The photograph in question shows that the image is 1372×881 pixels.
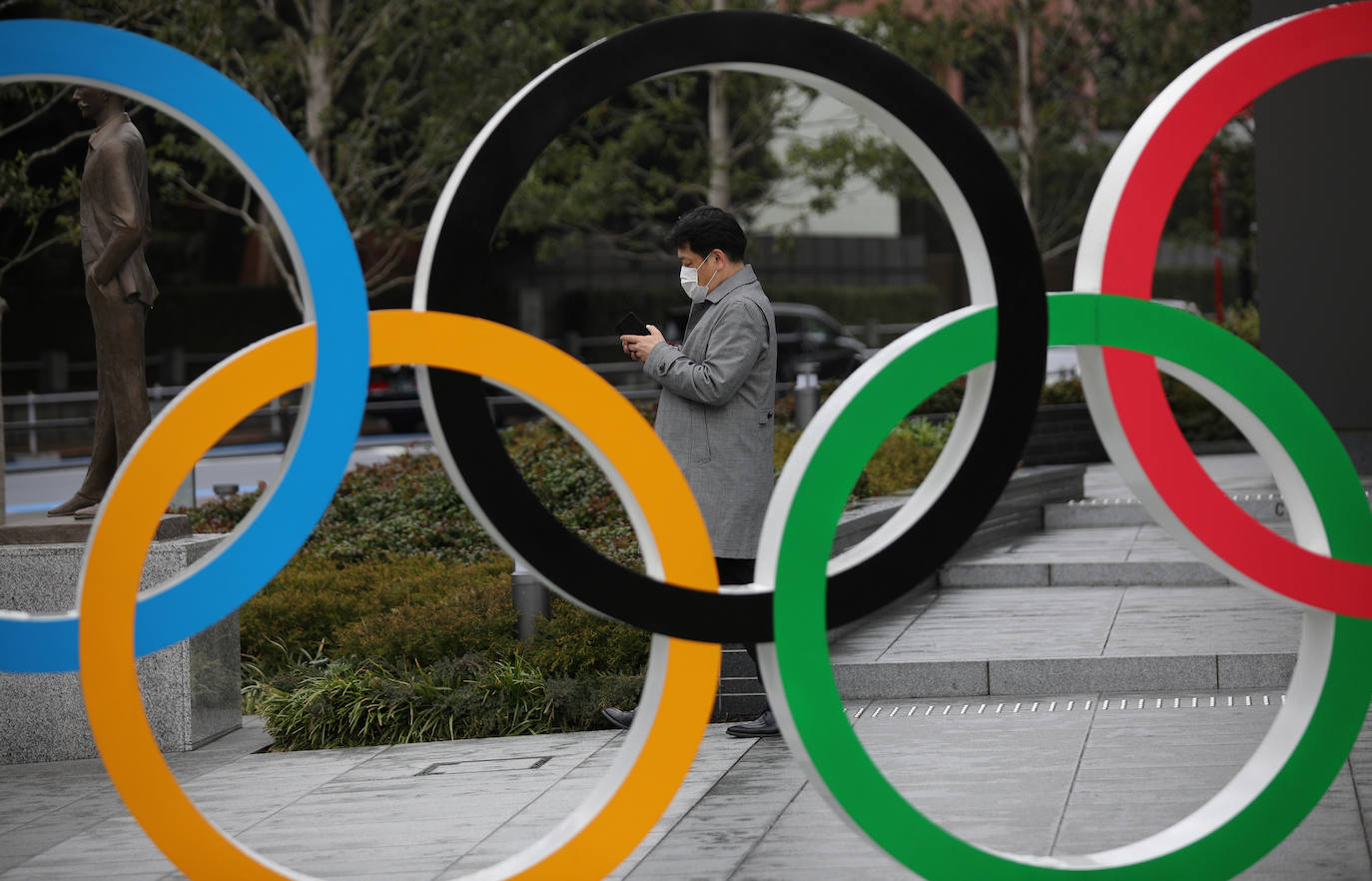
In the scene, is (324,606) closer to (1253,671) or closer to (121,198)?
(121,198)

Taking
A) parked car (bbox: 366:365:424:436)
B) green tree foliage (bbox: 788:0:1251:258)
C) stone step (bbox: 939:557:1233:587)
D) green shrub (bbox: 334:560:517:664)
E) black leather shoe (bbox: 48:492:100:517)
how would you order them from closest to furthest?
black leather shoe (bbox: 48:492:100:517) → green shrub (bbox: 334:560:517:664) → stone step (bbox: 939:557:1233:587) → green tree foliage (bbox: 788:0:1251:258) → parked car (bbox: 366:365:424:436)

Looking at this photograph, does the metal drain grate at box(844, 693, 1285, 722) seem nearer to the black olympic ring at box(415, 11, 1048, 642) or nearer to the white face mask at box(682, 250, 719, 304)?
the white face mask at box(682, 250, 719, 304)

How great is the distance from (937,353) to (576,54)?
1.23 m

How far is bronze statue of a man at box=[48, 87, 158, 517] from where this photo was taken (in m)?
6.46

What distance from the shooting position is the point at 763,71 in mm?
4352

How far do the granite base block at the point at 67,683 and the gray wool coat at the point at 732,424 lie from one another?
236 cm

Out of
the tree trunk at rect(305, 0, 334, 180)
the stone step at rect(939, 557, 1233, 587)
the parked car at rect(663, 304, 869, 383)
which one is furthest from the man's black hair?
the parked car at rect(663, 304, 869, 383)

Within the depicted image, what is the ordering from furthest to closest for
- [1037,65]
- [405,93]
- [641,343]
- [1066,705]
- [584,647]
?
[1037,65] < [405,93] < [584,647] < [1066,705] < [641,343]

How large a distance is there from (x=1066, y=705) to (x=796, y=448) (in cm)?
304

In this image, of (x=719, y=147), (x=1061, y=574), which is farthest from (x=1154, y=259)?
(x=719, y=147)

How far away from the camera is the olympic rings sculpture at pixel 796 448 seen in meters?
4.05

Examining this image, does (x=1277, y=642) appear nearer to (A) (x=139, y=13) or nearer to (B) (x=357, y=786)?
(B) (x=357, y=786)

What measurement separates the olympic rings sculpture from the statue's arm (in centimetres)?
251

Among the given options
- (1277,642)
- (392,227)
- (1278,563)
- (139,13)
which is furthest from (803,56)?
(392,227)
